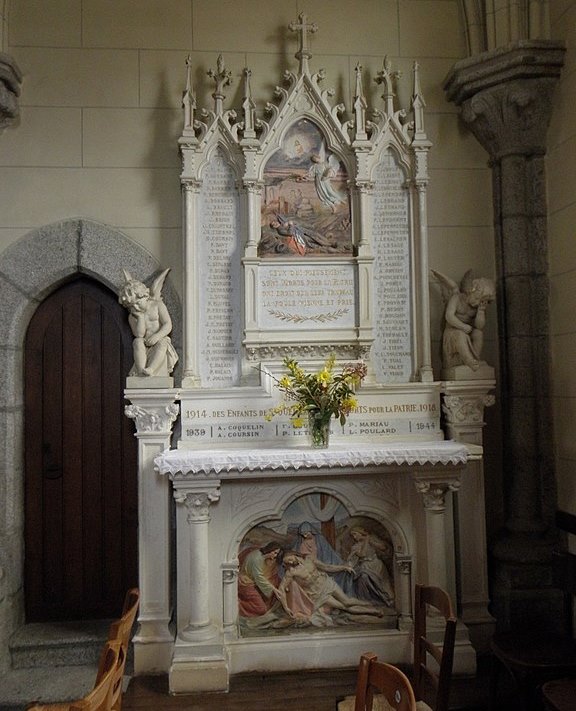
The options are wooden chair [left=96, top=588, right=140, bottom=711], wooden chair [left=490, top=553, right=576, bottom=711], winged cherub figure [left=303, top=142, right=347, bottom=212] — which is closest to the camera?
wooden chair [left=96, top=588, right=140, bottom=711]

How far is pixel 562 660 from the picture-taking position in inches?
111

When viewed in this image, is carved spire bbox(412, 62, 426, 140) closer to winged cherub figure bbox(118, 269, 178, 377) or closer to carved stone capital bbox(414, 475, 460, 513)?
winged cherub figure bbox(118, 269, 178, 377)

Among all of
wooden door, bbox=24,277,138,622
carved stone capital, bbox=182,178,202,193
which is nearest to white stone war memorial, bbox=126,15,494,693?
carved stone capital, bbox=182,178,202,193

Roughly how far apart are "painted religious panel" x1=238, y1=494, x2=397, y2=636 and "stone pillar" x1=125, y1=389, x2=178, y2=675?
47 cm

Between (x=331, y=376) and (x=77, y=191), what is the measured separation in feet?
6.84

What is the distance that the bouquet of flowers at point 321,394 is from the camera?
11.3 ft

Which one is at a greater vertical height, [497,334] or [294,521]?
[497,334]

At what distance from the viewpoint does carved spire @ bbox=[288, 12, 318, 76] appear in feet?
12.7

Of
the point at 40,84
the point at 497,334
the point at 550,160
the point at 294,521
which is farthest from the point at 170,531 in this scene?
the point at 550,160

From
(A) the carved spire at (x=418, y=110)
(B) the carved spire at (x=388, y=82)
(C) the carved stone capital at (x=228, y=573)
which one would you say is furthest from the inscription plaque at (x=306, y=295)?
(C) the carved stone capital at (x=228, y=573)

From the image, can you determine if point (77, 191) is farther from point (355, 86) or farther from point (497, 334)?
point (497, 334)

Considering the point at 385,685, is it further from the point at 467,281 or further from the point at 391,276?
the point at 467,281

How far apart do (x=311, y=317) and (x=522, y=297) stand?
1.39 m

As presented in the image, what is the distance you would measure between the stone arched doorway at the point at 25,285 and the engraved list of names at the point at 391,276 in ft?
4.40
